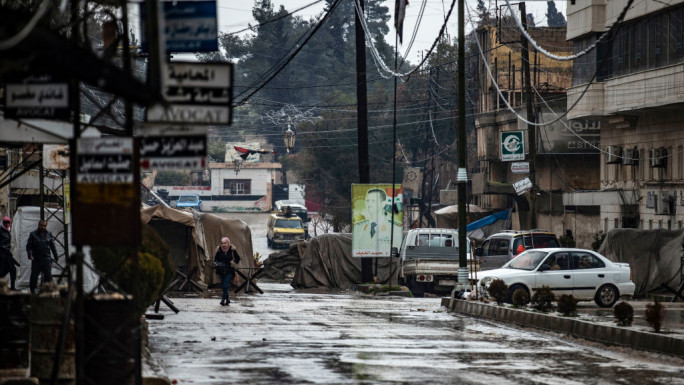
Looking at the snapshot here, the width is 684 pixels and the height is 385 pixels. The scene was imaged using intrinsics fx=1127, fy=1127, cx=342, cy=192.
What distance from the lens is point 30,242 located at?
26891mm

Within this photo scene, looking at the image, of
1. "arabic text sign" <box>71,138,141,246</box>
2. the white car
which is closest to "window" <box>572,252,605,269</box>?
the white car

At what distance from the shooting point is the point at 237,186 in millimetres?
112500

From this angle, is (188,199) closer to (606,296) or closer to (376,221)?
(376,221)

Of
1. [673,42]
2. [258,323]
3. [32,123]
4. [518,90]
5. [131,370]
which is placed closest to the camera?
[131,370]

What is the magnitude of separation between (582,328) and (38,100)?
12.8 metres

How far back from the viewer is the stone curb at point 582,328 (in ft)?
57.9

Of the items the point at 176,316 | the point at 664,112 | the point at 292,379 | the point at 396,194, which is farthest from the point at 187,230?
the point at 292,379

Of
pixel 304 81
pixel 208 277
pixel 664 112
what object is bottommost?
pixel 208 277

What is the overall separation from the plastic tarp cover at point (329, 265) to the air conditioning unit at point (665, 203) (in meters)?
9.63

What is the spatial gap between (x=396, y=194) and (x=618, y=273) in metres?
12.0

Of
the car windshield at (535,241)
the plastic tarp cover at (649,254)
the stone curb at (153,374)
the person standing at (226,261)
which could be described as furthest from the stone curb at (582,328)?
the car windshield at (535,241)

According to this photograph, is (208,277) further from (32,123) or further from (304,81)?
(304,81)

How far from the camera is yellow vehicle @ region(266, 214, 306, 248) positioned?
75062mm

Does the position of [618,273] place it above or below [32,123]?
below
